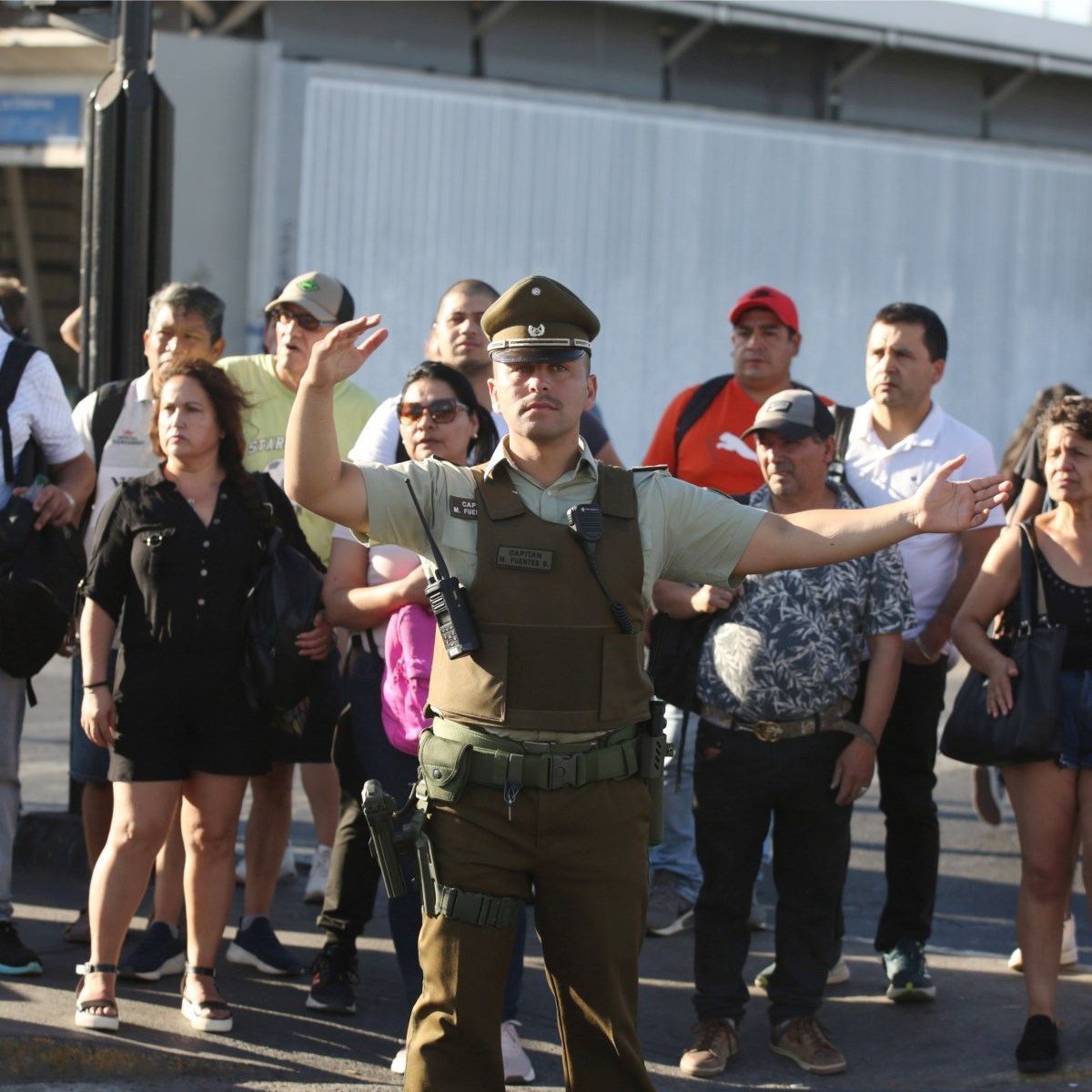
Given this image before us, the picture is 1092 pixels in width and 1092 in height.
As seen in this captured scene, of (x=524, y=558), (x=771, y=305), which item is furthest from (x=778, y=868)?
(x=771, y=305)

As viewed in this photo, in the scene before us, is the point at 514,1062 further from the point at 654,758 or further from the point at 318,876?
the point at 318,876

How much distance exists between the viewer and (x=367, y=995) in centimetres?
529

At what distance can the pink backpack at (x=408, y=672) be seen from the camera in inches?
181

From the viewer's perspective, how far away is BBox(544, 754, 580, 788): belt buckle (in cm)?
355

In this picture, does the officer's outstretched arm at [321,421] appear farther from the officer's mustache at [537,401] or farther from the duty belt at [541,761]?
the duty belt at [541,761]

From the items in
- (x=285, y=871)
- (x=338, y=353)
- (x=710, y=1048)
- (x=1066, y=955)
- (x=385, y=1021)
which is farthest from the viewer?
(x=285, y=871)

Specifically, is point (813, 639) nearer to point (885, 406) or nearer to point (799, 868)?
point (799, 868)

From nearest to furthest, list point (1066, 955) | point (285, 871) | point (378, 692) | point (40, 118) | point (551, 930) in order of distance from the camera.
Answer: point (551, 930)
point (378, 692)
point (1066, 955)
point (285, 871)
point (40, 118)

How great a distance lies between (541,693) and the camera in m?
3.54

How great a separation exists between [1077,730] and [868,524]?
1.61 meters

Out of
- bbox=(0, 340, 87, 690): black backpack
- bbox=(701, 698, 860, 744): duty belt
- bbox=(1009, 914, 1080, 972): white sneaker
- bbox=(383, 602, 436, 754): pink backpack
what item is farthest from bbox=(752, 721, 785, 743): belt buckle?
bbox=(0, 340, 87, 690): black backpack

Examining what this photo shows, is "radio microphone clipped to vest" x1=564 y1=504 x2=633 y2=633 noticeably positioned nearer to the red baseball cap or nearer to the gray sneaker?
the red baseball cap

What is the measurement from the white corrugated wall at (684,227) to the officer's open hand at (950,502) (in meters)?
12.9

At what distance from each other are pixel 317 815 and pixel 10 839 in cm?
132
